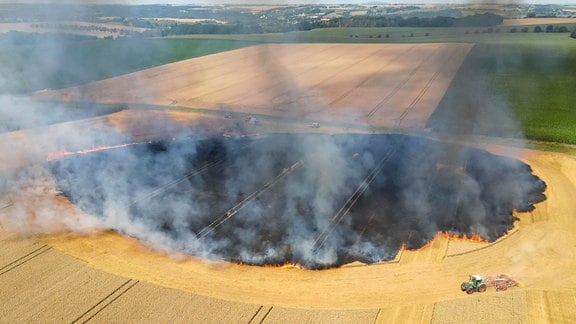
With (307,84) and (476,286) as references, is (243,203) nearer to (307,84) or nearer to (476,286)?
(476,286)

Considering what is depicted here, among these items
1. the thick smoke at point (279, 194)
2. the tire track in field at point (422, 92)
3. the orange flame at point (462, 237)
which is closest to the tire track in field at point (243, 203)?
the thick smoke at point (279, 194)

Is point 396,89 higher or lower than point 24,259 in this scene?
higher

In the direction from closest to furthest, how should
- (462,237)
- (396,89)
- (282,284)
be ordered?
(282,284) → (462,237) → (396,89)

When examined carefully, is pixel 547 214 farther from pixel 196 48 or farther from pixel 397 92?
pixel 196 48

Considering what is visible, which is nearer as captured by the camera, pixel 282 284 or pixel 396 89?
pixel 282 284

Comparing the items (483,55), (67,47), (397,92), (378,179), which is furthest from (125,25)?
(483,55)

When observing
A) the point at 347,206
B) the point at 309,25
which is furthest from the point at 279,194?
the point at 309,25
